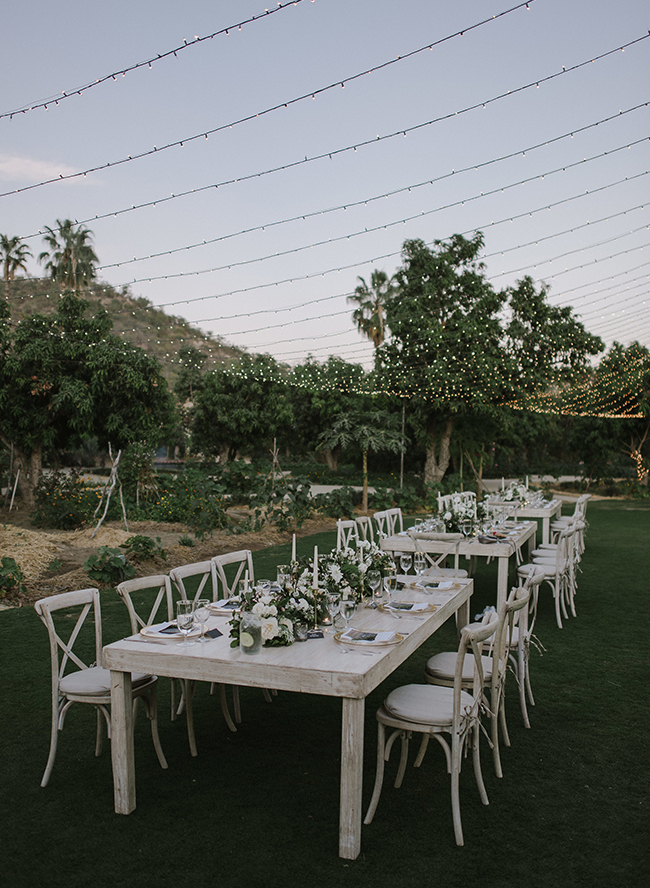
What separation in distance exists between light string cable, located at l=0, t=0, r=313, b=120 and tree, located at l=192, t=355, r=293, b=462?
1907 cm

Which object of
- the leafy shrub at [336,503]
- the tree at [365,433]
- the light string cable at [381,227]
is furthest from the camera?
the tree at [365,433]

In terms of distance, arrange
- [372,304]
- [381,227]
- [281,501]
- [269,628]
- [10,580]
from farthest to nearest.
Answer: [372,304]
[281,501]
[381,227]
[10,580]
[269,628]

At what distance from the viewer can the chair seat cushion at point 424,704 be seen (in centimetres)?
278

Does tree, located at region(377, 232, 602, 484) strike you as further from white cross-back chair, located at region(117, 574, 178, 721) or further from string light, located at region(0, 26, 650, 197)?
white cross-back chair, located at region(117, 574, 178, 721)

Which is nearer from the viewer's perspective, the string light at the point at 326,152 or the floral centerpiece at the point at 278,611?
the floral centerpiece at the point at 278,611

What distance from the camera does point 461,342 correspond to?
1927 centimetres

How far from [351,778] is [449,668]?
117 centimetres

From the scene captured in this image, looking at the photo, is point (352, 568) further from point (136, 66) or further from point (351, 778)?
point (136, 66)

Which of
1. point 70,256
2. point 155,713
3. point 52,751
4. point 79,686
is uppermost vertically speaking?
point 70,256

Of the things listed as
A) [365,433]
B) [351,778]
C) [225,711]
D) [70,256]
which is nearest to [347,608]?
[351,778]

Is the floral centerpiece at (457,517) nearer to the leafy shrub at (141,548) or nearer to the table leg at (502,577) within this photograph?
the table leg at (502,577)

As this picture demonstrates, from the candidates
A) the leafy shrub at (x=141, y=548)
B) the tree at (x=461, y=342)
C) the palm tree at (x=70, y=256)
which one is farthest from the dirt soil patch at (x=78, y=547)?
the palm tree at (x=70, y=256)

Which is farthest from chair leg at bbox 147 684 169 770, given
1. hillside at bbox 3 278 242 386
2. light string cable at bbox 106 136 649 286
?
hillside at bbox 3 278 242 386

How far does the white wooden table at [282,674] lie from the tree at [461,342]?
635 inches
